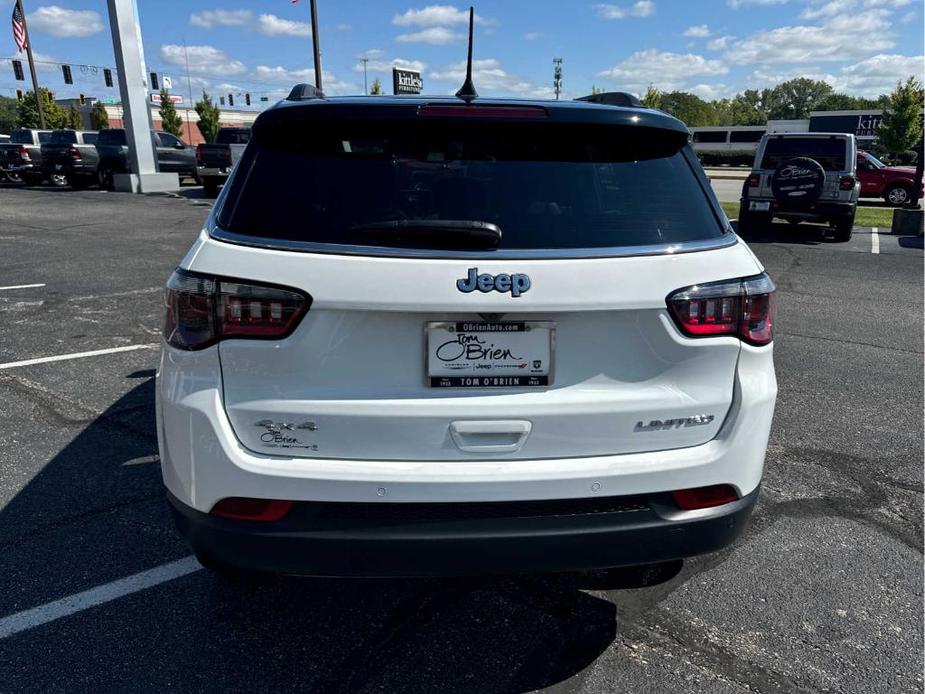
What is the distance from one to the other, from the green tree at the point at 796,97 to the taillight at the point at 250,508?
16960 cm

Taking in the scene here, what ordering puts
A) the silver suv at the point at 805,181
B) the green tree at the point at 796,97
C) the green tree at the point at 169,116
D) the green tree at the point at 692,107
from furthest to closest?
the green tree at the point at 796,97, the green tree at the point at 692,107, the green tree at the point at 169,116, the silver suv at the point at 805,181

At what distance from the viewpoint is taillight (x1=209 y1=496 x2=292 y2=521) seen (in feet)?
6.54

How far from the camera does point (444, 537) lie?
1971mm

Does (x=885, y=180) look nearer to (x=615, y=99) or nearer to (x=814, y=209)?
(x=814, y=209)

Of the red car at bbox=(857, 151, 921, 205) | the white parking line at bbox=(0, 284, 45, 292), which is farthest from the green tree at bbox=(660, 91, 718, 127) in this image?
the white parking line at bbox=(0, 284, 45, 292)

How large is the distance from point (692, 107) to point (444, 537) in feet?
453

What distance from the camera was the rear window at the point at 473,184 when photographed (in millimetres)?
2043

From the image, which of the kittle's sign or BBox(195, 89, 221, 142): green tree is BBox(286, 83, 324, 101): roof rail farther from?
BBox(195, 89, 221, 142): green tree

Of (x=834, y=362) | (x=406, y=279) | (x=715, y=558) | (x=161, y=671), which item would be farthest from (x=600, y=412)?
(x=834, y=362)

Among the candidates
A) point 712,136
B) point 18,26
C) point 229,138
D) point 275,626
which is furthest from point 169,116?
point 275,626

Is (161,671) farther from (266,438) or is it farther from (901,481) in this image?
(901,481)

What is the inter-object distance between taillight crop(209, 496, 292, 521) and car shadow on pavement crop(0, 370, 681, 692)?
0.65 metres

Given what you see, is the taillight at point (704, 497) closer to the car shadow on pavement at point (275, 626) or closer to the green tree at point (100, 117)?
the car shadow on pavement at point (275, 626)

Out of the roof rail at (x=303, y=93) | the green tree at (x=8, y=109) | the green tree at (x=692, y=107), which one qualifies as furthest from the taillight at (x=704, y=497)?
the green tree at (x=8, y=109)
